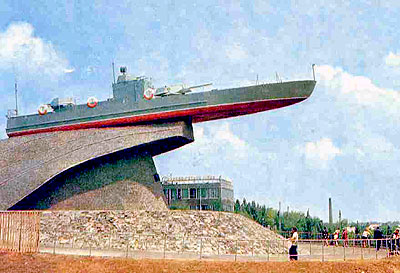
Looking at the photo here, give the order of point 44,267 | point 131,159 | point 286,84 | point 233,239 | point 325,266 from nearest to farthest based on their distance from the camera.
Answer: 1. point 44,267
2. point 325,266
3. point 233,239
4. point 286,84
5. point 131,159

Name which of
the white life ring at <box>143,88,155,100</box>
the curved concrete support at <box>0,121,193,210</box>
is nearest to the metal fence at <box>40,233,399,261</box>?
the curved concrete support at <box>0,121,193,210</box>

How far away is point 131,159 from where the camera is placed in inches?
1316

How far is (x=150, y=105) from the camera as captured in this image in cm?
3331

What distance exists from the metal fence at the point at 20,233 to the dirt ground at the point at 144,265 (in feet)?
1.98

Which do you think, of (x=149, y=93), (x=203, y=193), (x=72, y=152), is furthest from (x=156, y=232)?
(x=203, y=193)

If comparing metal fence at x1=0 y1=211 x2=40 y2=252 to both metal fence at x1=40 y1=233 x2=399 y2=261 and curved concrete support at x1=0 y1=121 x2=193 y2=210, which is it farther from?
curved concrete support at x1=0 y1=121 x2=193 y2=210

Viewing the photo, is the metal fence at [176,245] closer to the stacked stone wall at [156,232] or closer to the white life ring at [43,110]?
the stacked stone wall at [156,232]

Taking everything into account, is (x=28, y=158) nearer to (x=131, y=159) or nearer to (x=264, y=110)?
(x=131, y=159)

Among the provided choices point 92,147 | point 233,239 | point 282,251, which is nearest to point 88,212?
point 92,147

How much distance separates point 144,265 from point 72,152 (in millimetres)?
14787

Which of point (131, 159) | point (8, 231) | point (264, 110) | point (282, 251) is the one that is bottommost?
point (282, 251)

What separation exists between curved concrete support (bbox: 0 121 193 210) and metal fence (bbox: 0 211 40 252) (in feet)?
34.3

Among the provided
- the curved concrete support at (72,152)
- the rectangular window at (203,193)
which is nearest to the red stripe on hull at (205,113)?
the curved concrete support at (72,152)

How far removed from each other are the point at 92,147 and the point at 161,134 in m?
4.42
